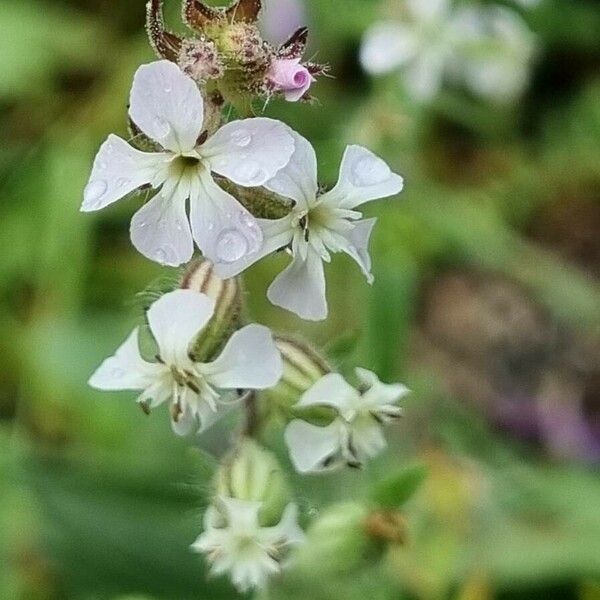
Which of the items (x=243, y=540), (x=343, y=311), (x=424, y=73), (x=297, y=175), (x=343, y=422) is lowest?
(x=243, y=540)

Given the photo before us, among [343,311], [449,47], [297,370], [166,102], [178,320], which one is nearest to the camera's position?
[166,102]

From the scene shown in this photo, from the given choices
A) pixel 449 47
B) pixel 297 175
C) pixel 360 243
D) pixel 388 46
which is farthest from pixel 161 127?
pixel 449 47

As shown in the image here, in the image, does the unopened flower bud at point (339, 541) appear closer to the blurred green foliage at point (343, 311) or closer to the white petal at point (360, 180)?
the blurred green foliage at point (343, 311)

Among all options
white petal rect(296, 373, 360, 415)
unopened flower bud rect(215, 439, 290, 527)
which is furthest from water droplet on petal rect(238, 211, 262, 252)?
unopened flower bud rect(215, 439, 290, 527)

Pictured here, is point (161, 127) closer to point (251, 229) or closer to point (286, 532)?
point (251, 229)

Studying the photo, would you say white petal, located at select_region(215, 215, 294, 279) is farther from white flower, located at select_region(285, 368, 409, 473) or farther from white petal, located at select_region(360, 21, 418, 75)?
white petal, located at select_region(360, 21, 418, 75)

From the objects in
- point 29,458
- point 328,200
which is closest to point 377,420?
point 328,200
